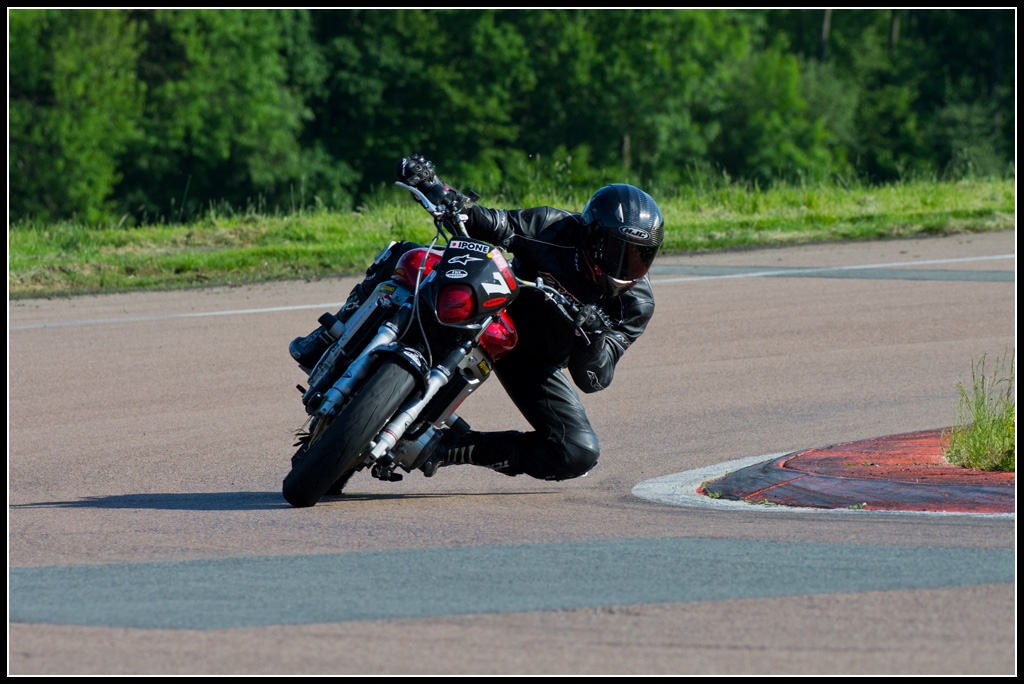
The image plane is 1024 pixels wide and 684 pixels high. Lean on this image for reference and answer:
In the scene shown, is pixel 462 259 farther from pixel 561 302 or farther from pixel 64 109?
pixel 64 109

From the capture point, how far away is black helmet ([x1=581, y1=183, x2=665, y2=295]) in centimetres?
599

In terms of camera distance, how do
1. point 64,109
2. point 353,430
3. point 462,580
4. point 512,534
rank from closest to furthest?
point 462,580 → point 512,534 → point 353,430 → point 64,109

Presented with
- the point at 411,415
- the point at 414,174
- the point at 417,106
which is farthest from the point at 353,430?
the point at 417,106

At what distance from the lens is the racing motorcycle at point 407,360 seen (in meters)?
5.43

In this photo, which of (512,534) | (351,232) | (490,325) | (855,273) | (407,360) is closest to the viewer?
(512,534)

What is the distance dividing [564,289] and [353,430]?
123cm

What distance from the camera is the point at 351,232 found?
16453mm

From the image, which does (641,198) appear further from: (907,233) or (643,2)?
(643,2)

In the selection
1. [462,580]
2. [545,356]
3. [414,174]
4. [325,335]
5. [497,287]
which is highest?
[414,174]

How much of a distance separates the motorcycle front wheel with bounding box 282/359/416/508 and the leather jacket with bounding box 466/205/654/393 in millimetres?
827

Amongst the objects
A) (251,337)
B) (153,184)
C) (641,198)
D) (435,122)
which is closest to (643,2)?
(435,122)

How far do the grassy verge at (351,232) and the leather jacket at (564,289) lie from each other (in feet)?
26.0

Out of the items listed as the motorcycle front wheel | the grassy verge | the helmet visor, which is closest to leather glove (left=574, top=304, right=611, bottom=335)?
the helmet visor

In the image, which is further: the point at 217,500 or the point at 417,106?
the point at 417,106
